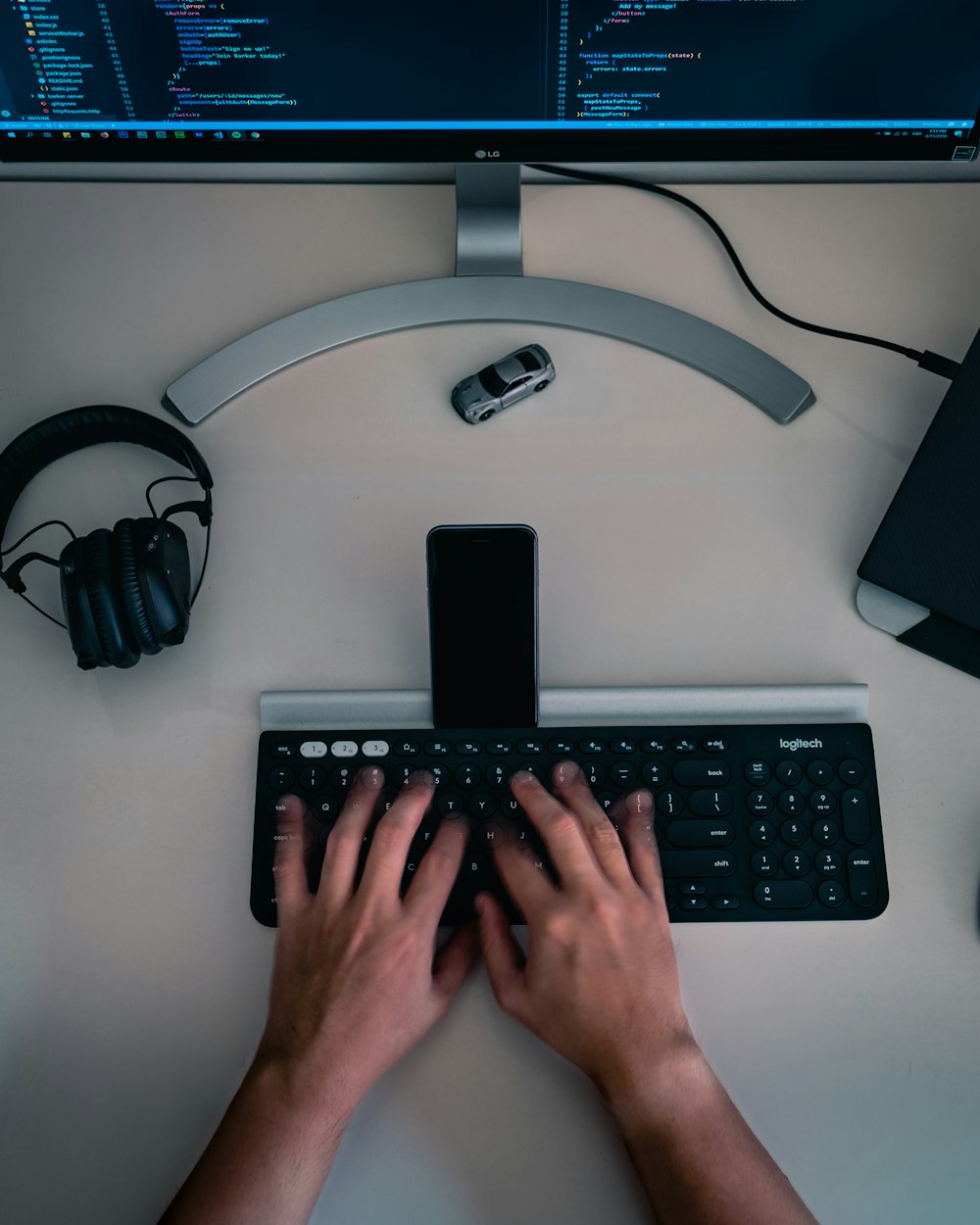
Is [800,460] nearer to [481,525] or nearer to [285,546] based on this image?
[481,525]

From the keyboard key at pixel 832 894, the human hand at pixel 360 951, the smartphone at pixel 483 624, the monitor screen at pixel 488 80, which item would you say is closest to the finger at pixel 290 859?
the human hand at pixel 360 951

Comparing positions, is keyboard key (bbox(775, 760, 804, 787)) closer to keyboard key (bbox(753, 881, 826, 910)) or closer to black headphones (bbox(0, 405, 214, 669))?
keyboard key (bbox(753, 881, 826, 910))

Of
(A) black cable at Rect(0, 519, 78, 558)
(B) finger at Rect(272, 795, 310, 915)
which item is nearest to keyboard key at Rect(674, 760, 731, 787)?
(B) finger at Rect(272, 795, 310, 915)

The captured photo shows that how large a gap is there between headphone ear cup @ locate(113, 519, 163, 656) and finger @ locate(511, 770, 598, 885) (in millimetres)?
264

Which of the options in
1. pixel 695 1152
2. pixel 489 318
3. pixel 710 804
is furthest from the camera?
pixel 489 318

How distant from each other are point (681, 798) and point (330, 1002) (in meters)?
0.25

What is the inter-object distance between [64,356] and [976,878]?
2.47 feet

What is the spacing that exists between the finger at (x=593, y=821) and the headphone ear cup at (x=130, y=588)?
0.28m

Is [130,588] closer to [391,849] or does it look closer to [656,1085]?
[391,849]

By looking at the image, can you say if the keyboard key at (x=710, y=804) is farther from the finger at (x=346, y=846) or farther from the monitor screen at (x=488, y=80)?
the monitor screen at (x=488, y=80)

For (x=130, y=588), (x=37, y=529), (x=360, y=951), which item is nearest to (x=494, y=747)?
(x=360, y=951)

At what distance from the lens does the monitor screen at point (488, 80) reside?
0.58m

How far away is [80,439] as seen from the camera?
71cm

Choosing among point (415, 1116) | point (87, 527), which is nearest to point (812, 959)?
point (415, 1116)
